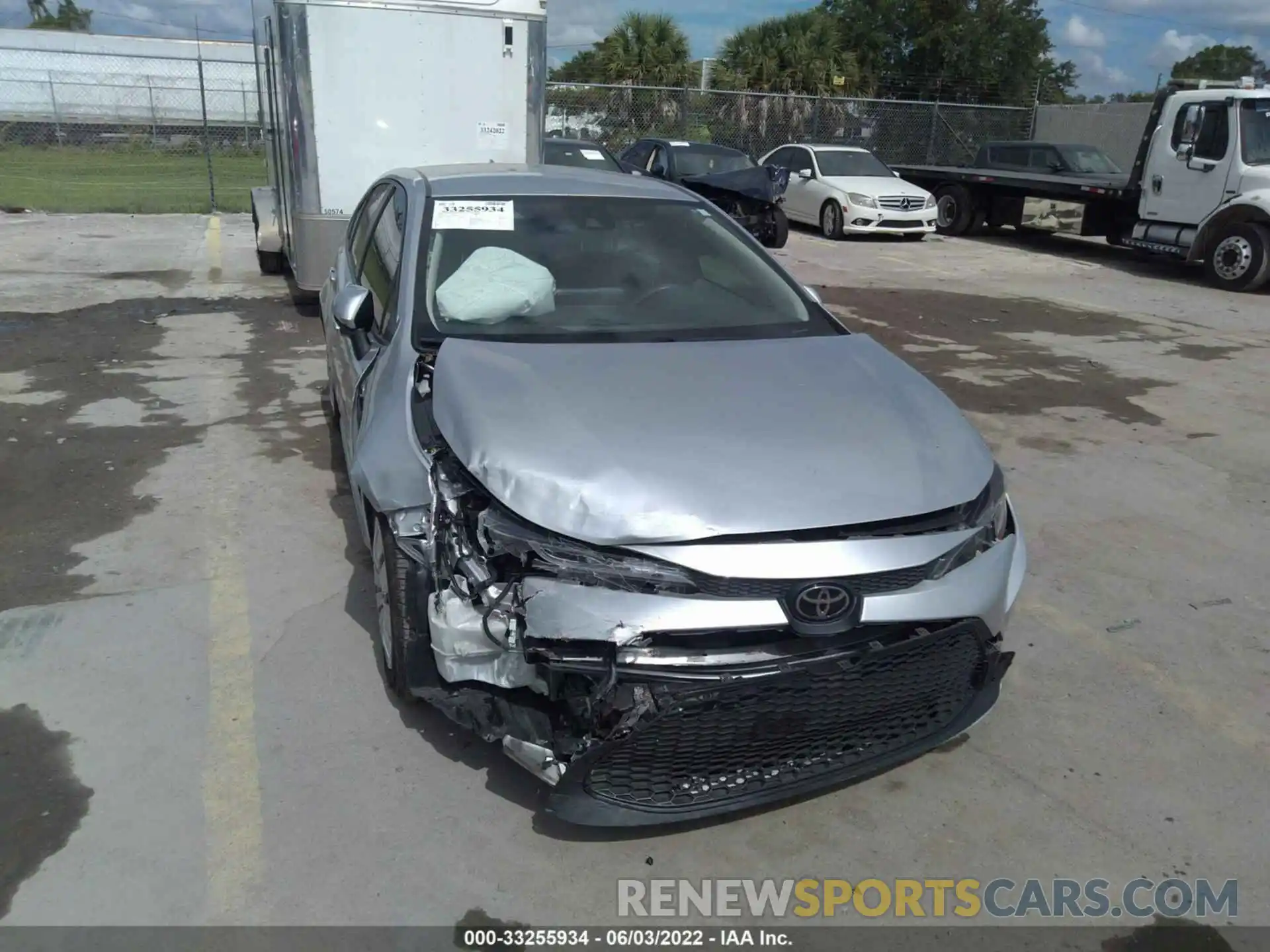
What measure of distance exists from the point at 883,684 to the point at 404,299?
2271mm

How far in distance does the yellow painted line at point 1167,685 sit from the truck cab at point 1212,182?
1057 centimetres

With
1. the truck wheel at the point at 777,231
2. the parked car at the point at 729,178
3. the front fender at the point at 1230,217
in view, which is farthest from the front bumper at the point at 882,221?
the front fender at the point at 1230,217

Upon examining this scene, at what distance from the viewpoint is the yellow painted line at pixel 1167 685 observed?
3.53 metres

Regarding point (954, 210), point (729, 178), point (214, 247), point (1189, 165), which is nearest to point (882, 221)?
point (954, 210)

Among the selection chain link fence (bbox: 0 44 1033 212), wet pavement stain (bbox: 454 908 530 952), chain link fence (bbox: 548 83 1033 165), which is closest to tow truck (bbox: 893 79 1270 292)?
chain link fence (bbox: 548 83 1033 165)

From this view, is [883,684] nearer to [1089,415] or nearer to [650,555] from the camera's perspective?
[650,555]

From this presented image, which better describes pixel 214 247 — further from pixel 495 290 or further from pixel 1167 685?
pixel 1167 685

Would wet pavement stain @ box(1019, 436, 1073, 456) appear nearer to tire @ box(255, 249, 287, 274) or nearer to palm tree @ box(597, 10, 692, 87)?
tire @ box(255, 249, 287, 274)

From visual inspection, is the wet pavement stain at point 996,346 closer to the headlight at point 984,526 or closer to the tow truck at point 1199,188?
the tow truck at point 1199,188

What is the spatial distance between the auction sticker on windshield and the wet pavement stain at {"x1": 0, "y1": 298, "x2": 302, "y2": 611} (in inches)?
79.5

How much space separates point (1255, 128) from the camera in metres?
12.8

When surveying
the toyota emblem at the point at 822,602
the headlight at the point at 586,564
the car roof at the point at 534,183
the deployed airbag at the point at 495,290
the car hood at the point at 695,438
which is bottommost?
the toyota emblem at the point at 822,602

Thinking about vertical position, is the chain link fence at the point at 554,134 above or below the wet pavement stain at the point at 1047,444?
above

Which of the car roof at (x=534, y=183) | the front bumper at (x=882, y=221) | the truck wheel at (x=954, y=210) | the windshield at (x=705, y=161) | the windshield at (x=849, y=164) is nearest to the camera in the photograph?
the car roof at (x=534, y=183)
